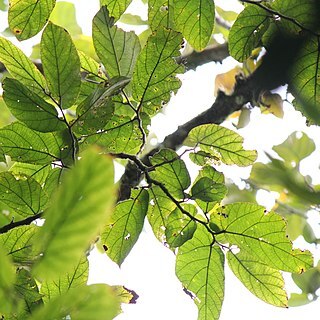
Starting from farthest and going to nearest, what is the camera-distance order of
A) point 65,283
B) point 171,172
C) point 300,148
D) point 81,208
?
point 300,148 → point 171,172 → point 65,283 → point 81,208

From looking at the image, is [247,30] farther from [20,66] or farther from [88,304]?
[88,304]

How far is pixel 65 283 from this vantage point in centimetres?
65

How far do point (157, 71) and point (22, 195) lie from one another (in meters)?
0.23

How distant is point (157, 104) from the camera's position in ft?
2.50

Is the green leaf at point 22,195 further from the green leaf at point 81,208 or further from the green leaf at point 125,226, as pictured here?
the green leaf at point 81,208

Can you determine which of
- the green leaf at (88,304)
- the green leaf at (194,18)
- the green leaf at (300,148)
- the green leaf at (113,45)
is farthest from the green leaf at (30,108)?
the green leaf at (300,148)

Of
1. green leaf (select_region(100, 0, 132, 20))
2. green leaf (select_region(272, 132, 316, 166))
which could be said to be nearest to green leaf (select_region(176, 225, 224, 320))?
green leaf (select_region(100, 0, 132, 20))

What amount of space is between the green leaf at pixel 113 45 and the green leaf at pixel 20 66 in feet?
0.32

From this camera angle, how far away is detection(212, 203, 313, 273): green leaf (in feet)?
2.40

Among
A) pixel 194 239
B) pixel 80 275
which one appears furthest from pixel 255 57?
pixel 80 275

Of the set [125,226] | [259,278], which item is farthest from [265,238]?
[125,226]

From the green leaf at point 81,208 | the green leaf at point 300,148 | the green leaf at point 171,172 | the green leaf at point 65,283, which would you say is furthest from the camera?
the green leaf at point 300,148

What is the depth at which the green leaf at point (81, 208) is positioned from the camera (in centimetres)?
19

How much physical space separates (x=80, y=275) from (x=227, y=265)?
235 mm
